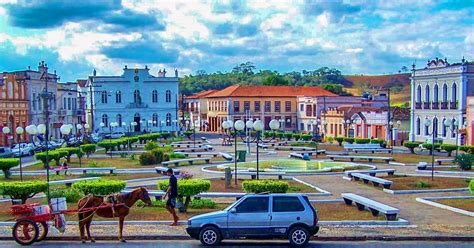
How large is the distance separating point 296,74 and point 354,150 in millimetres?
126615

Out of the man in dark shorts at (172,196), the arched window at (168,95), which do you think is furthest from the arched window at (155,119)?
the man in dark shorts at (172,196)

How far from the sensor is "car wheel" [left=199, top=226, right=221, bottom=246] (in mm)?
12000

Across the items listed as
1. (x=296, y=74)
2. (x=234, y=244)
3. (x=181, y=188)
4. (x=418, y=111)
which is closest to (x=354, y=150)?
(x=418, y=111)

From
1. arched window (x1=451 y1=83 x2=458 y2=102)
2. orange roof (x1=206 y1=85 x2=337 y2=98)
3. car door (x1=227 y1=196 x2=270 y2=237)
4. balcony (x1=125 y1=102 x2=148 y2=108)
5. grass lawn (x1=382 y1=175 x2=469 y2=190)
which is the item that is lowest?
grass lawn (x1=382 y1=175 x2=469 y2=190)

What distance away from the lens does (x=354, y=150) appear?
133 feet

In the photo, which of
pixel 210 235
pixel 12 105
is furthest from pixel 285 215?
pixel 12 105

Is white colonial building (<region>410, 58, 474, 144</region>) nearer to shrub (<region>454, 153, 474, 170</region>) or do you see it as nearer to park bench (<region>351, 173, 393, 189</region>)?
shrub (<region>454, 153, 474, 170</region>)

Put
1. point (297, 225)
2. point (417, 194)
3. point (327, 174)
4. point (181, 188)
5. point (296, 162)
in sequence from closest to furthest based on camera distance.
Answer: point (297, 225) < point (181, 188) < point (417, 194) < point (327, 174) < point (296, 162)

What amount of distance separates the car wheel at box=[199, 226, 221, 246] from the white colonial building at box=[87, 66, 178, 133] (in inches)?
2384

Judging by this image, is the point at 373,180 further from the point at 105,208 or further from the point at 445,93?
the point at 445,93

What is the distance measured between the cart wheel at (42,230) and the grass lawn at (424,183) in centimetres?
1318

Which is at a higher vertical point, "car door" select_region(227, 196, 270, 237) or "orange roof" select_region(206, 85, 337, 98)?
"orange roof" select_region(206, 85, 337, 98)

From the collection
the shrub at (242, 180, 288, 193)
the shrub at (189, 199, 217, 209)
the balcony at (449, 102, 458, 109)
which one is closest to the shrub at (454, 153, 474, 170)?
the shrub at (242, 180, 288, 193)

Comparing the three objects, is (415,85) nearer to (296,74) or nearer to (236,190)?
(236,190)
